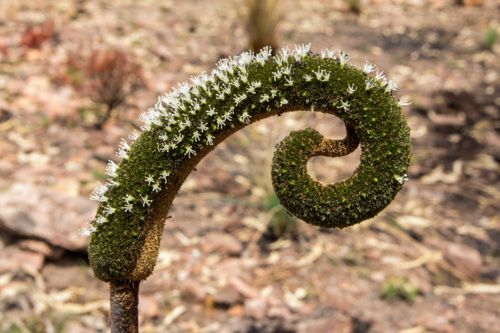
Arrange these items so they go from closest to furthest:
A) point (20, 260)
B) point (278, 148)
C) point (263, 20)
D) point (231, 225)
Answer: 1. point (278, 148)
2. point (20, 260)
3. point (231, 225)
4. point (263, 20)

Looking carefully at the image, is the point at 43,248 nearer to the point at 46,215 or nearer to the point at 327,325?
the point at 46,215

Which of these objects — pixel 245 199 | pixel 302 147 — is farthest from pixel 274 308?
pixel 302 147

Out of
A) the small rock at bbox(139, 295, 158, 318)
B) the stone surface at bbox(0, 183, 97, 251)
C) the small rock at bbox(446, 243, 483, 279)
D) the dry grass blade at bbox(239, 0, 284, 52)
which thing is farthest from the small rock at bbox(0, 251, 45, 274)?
the dry grass blade at bbox(239, 0, 284, 52)

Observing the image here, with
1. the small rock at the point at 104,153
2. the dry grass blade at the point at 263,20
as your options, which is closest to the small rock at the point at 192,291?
the small rock at the point at 104,153

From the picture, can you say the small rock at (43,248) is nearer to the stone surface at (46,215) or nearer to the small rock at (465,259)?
the stone surface at (46,215)

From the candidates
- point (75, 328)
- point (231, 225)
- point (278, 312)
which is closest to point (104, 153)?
point (231, 225)
